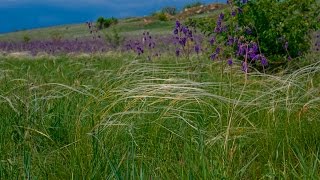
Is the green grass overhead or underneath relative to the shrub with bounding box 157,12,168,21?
overhead

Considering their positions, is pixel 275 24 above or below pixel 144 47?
above

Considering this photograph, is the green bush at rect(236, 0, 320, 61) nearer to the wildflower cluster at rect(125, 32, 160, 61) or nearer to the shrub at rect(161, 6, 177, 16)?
the wildflower cluster at rect(125, 32, 160, 61)

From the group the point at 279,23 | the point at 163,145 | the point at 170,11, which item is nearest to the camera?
the point at 163,145

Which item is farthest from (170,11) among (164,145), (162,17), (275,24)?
Result: (164,145)

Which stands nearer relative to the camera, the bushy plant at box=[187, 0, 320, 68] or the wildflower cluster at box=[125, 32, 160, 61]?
the bushy plant at box=[187, 0, 320, 68]

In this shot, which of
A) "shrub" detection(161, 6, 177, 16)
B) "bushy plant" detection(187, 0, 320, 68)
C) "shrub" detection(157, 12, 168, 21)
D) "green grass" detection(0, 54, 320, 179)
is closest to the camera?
"green grass" detection(0, 54, 320, 179)

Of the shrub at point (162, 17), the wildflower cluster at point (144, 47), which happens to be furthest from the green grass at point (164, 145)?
the shrub at point (162, 17)

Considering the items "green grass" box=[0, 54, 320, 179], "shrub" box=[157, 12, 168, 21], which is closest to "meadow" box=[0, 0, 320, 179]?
"green grass" box=[0, 54, 320, 179]

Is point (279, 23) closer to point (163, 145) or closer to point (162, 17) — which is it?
point (163, 145)

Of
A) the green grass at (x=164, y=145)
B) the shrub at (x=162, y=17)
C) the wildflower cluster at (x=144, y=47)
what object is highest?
the green grass at (x=164, y=145)

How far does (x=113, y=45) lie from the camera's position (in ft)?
49.7

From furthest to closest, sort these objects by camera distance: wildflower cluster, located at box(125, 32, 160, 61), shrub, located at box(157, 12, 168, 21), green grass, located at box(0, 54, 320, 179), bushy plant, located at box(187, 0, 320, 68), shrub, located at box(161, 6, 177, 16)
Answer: shrub, located at box(161, 6, 177, 16) < shrub, located at box(157, 12, 168, 21) < wildflower cluster, located at box(125, 32, 160, 61) < bushy plant, located at box(187, 0, 320, 68) < green grass, located at box(0, 54, 320, 179)

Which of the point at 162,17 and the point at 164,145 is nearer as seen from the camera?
the point at 164,145

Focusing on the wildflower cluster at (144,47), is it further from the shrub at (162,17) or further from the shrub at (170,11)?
the shrub at (170,11)
